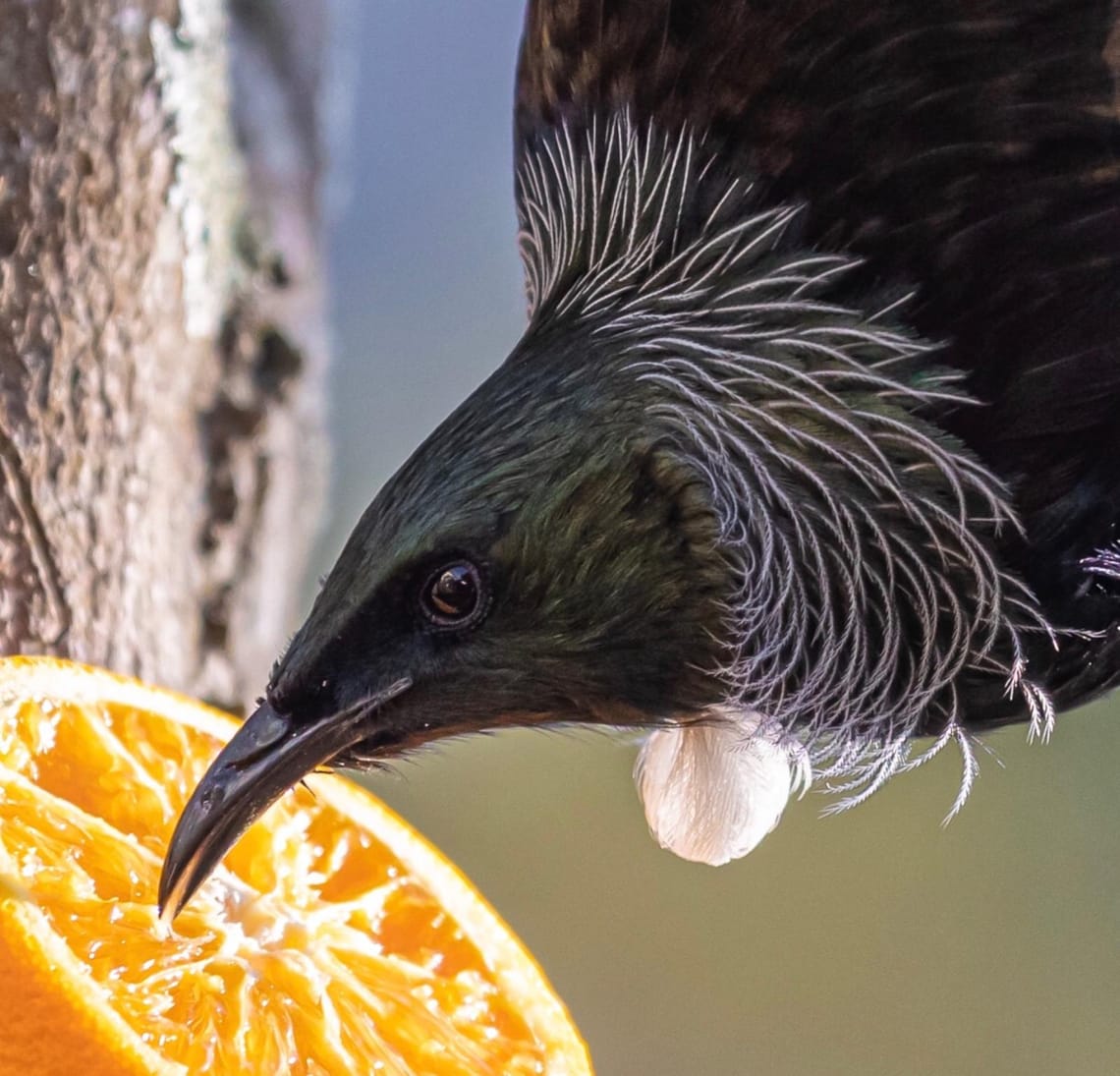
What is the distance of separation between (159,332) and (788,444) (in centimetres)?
50

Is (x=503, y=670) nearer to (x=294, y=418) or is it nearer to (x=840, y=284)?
(x=840, y=284)

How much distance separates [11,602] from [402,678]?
31 centimetres

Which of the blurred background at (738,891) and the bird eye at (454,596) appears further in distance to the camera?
the blurred background at (738,891)

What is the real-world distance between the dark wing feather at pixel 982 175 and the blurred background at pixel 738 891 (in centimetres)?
71

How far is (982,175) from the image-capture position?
0.57 m

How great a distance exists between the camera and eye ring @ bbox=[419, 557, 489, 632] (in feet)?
1.73

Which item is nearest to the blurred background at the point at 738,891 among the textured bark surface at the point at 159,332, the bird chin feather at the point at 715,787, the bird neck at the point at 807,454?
the textured bark surface at the point at 159,332

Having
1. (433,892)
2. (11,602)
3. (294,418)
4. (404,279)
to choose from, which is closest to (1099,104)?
(433,892)

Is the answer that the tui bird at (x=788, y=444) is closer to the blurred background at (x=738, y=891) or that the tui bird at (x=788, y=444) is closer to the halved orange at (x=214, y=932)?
the halved orange at (x=214, y=932)

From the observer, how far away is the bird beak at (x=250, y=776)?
0.54 metres

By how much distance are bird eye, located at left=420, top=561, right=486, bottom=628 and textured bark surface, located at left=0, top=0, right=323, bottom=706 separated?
316mm

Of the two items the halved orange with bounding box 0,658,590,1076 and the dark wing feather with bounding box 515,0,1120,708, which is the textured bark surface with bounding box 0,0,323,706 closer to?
the halved orange with bounding box 0,658,590,1076

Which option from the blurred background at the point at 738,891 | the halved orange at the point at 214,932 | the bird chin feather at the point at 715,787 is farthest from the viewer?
the blurred background at the point at 738,891

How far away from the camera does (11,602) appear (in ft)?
2.43
